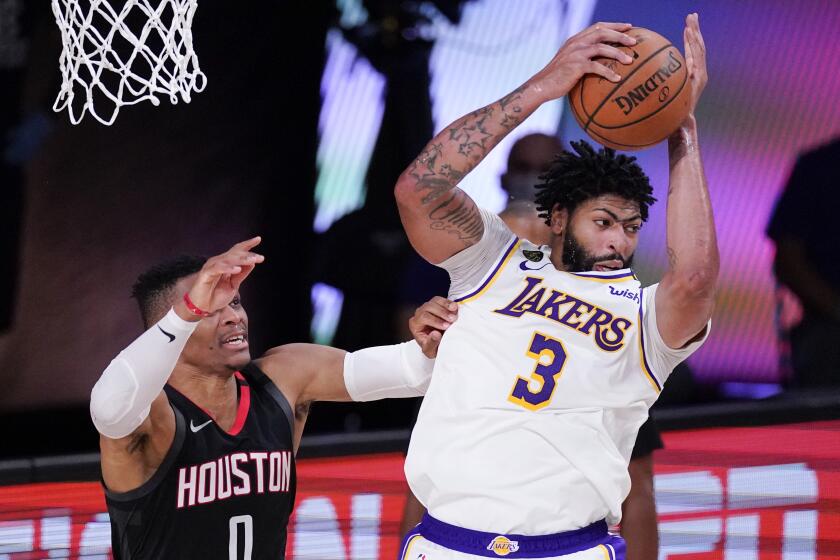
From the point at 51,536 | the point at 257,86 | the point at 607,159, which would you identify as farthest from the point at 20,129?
the point at 607,159

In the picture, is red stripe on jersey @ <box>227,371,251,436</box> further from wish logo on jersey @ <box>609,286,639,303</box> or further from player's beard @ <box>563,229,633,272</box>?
wish logo on jersey @ <box>609,286,639,303</box>

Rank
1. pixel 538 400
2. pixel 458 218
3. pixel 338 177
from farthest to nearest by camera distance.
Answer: pixel 338 177
pixel 458 218
pixel 538 400

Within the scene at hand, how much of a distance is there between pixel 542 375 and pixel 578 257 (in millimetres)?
357

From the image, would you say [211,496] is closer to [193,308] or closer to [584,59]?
[193,308]

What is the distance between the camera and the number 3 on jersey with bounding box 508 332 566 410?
3242 millimetres

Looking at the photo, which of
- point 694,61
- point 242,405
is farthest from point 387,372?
point 694,61

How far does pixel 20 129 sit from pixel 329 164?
1.38m

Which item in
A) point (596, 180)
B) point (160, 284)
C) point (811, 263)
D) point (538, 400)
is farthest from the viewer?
point (811, 263)

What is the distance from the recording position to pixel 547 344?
3.29 m

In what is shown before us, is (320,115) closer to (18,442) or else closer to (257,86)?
(257,86)

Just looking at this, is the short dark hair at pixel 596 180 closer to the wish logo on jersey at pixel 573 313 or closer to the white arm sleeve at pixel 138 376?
the wish logo on jersey at pixel 573 313

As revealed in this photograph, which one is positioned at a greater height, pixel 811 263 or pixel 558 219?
pixel 558 219

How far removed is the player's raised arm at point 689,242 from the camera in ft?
10.4

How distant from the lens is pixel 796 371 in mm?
6113
